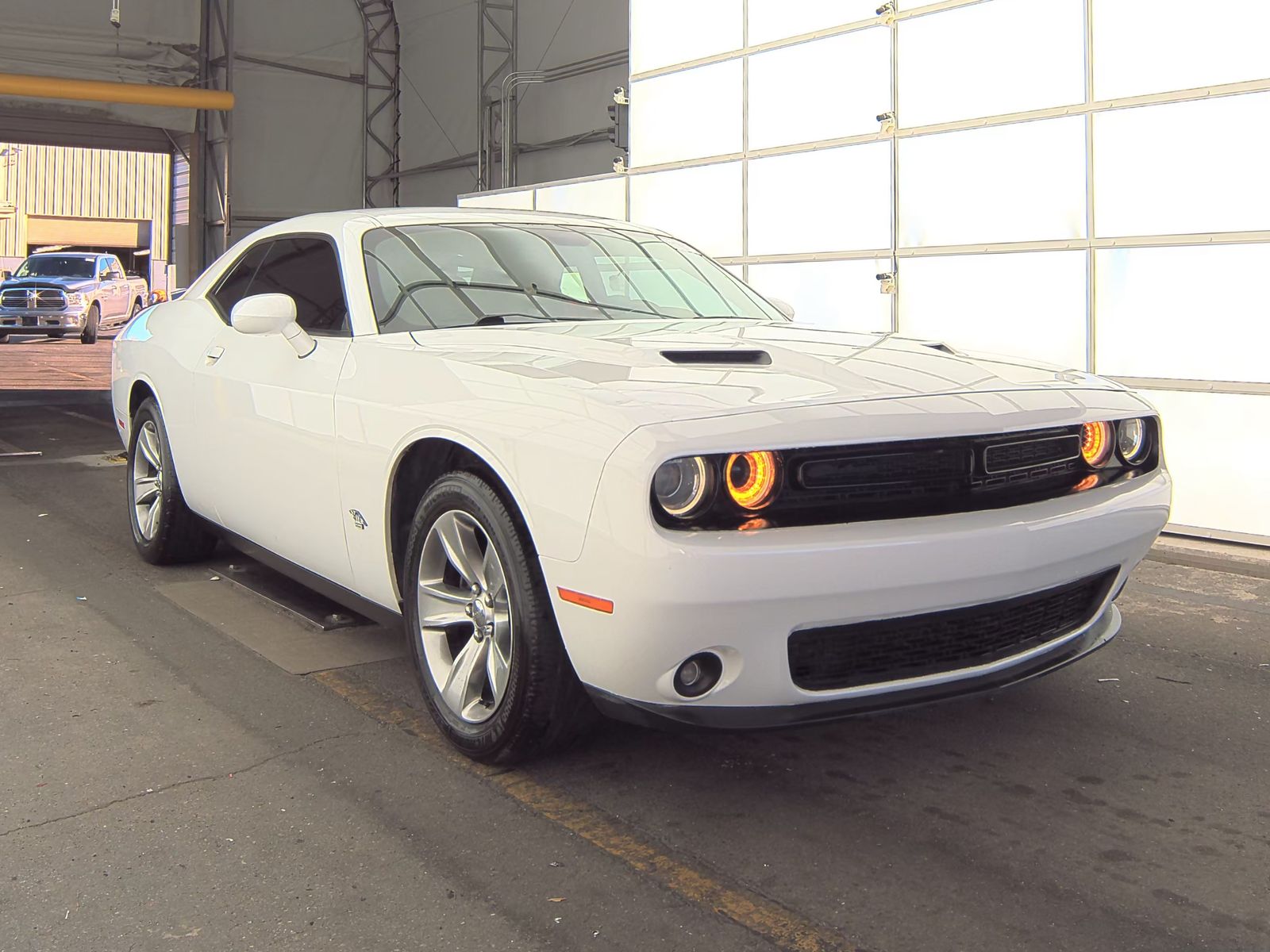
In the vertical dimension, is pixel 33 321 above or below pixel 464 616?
above

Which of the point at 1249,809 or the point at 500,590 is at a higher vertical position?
the point at 500,590

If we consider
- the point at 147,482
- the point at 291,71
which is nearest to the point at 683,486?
the point at 147,482

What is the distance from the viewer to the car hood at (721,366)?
288 cm

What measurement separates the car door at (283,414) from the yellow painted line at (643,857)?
0.69m

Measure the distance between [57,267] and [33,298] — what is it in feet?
4.64

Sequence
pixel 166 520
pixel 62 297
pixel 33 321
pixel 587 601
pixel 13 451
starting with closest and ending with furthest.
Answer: pixel 587 601
pixel 166 520
pixel 13 451
pixel 33 321
pixel 62 297

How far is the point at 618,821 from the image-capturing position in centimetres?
296

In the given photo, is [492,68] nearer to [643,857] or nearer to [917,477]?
[917,477]

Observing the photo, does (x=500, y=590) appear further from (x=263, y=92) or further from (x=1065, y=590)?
(x=263, y=92)

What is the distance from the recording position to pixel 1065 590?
3158 mm

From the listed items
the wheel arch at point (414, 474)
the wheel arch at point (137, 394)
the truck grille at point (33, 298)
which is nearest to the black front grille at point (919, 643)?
the wheel arch at point (414, 474)

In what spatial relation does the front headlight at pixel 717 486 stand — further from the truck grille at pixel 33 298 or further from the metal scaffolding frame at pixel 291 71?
the truck grille at pixel 33 298

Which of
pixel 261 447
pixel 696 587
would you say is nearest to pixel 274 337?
pixel 261 447

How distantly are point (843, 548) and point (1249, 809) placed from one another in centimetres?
130
